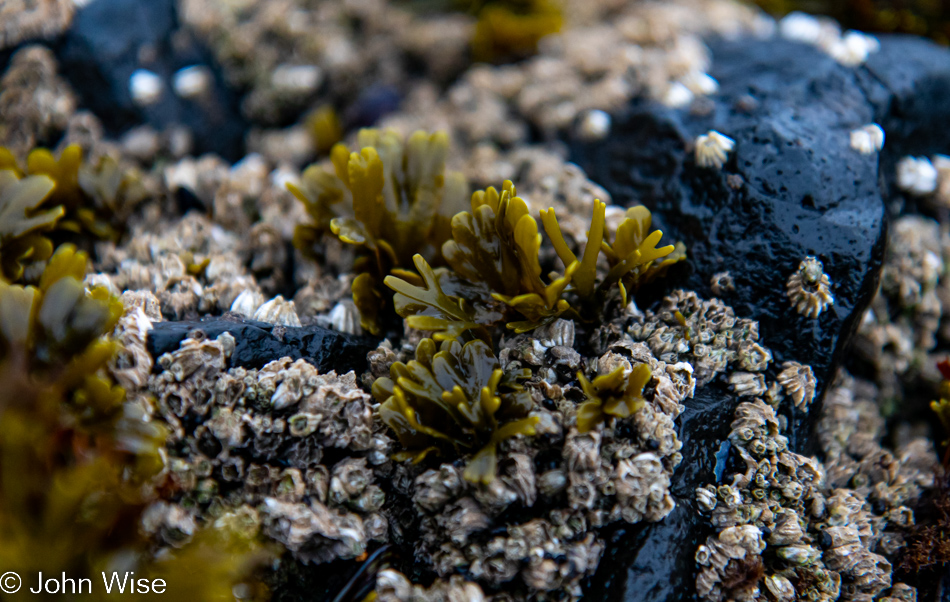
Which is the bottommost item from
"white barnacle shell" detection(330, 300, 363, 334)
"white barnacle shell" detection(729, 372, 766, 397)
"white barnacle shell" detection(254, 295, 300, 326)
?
"white barnacle shell" detection(729, 372, 766, 397)

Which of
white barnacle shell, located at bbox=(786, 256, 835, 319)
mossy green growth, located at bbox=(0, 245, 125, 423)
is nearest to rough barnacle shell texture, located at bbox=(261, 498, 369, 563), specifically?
mossy green growth, located at bbox=(0, 245, 125, 423)

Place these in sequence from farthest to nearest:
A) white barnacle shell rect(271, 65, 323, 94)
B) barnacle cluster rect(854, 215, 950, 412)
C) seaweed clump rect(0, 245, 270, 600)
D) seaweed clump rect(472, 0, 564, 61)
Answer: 1. seaweed clump rect(472, 0, 564, 61)
2. white barnacle shell rect(271, 65, 323, 94)
3. barnacle cluster rect(854, 215, 950, 412)
4. seaweed clump rect(0, 245, 270, 600)

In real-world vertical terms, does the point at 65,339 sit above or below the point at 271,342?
above

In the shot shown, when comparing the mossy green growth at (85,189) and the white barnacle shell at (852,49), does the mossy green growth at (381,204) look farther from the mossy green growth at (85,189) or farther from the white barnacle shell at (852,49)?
the white barnacle shell at (852,49)

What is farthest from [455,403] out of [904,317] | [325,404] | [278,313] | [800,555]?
[904,317]

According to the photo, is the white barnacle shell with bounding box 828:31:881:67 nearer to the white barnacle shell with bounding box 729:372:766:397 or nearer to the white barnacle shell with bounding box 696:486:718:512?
the white barnacle shell with bounding box 729:372:766:397

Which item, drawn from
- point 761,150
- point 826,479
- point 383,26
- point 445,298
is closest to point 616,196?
point 761,150

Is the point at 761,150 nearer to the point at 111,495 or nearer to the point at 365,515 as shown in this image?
the point at 365,515

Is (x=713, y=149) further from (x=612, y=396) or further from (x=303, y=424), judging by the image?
(x=303, y=424)
